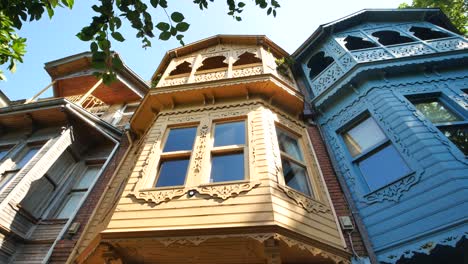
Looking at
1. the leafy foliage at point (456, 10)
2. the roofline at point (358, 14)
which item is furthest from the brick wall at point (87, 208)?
the leafy foliage at point (456, 10)

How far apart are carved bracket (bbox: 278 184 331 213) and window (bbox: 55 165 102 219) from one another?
5986 millimetres

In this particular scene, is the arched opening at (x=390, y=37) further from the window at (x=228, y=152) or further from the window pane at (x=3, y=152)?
the window pane at (x=3, y=152)

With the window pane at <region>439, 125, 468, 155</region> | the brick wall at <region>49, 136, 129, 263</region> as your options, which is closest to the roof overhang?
the brick wall at <region>49, 136, 129, 263</region>

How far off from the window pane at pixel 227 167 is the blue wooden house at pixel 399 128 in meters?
2.57

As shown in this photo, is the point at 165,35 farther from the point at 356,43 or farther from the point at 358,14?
the point at 358,14

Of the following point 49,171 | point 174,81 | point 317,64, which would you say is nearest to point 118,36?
point 174,81

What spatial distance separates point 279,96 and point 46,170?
23.5ft

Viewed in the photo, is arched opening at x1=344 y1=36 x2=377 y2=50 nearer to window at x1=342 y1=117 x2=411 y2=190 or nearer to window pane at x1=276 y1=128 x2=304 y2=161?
window at x1=342 y1=117 x2=411 y2=190

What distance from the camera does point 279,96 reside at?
8414 millimetres

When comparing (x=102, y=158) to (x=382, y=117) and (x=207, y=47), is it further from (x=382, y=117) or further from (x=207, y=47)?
(x=382, y=117)

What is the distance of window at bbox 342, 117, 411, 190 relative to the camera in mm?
6246

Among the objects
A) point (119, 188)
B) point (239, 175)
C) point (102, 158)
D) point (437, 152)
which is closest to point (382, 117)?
point (437, 152)

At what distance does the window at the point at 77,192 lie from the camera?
8.37 metres

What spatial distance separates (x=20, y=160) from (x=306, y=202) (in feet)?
30.0
